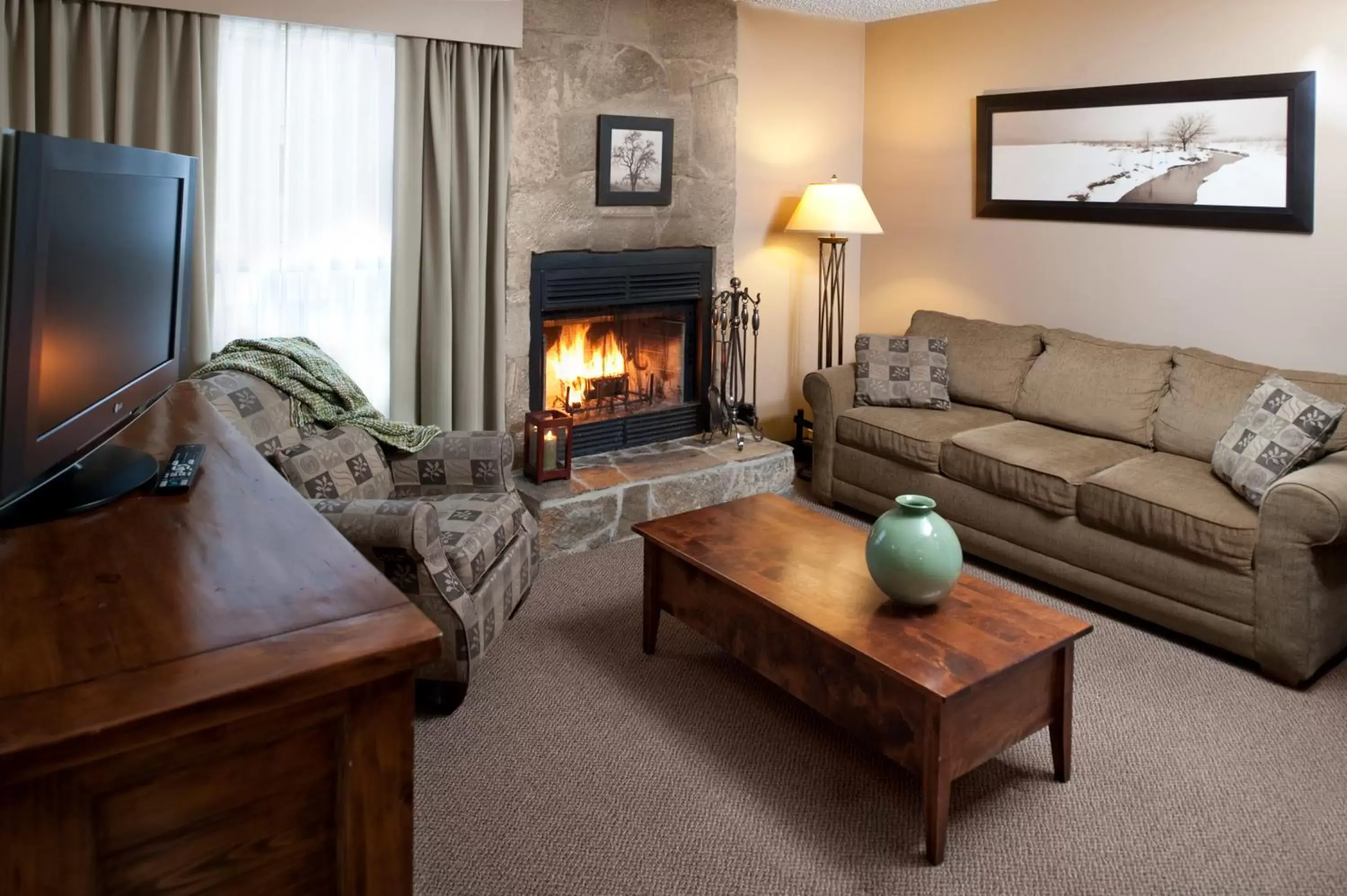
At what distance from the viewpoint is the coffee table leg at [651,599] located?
10.6ft

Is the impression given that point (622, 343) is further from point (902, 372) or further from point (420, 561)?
point (420, 561)

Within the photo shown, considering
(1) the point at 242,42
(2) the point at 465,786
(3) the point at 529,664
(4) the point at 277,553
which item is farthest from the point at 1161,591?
(1) the point at 242,42

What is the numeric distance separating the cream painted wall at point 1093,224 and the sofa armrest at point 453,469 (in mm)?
2806

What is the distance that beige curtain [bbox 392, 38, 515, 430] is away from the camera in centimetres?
395

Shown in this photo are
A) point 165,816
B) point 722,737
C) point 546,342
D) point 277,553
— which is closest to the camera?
point 165,816

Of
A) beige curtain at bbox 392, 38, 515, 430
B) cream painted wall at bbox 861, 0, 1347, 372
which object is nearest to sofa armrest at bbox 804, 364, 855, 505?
cream painted wall at bbox 861, 0, 1347, 372

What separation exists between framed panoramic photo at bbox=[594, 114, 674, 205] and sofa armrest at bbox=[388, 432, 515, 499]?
5.19 ft

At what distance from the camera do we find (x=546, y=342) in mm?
4617

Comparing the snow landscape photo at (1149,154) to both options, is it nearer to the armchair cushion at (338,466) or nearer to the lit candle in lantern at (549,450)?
the lit candle in lantern at (549,450)

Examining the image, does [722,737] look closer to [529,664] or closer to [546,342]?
[529,664]

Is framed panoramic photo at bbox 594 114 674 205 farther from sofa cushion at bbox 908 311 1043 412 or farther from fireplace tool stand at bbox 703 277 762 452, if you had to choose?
sofa cushion at bbox 908 311 1043 412

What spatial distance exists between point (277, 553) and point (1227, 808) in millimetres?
2323

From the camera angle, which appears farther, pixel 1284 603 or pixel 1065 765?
pixel 1284 603

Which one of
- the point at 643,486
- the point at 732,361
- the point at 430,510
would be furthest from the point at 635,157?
the point at 430,510
